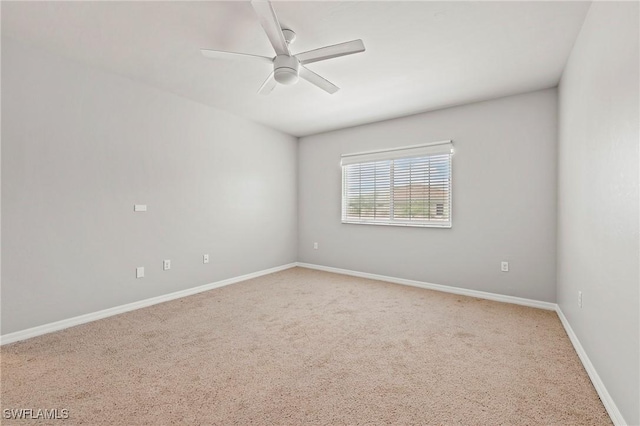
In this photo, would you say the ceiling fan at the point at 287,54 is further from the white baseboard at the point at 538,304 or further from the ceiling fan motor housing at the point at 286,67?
the white baseboard at the point at 538,304

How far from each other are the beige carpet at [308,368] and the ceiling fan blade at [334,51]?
224 cm

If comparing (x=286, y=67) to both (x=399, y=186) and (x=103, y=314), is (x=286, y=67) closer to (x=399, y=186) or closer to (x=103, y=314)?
(x=399, y=186)

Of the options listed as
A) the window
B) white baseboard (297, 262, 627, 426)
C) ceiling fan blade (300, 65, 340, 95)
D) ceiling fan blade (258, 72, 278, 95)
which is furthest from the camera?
the window

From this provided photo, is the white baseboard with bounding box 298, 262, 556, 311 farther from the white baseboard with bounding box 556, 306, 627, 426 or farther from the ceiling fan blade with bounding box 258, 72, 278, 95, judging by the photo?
the ceiling fan blade with bounding box 258, 72, 278, 95

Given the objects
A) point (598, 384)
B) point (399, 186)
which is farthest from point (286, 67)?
point (598, 384)

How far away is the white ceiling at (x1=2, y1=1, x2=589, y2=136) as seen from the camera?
1.98 metres

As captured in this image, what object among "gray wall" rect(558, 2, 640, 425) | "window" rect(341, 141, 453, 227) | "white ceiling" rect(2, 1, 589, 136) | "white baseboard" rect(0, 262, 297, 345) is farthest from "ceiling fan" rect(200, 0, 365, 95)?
"white baseboard" rect(0, 262, 297, 345)

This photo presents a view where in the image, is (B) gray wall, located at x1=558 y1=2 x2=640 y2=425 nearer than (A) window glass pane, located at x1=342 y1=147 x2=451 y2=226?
Yes

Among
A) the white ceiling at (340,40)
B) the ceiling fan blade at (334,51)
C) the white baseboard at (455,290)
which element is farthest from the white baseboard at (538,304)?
the ceiling fan blade at (334,51)

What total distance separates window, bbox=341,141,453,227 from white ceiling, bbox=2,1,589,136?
0.90m

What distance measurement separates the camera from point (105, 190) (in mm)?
2926

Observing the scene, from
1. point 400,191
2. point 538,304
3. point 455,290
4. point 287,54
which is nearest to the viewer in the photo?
point 287,54

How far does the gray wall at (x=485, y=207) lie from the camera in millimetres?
3232

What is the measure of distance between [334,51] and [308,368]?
2265mm
